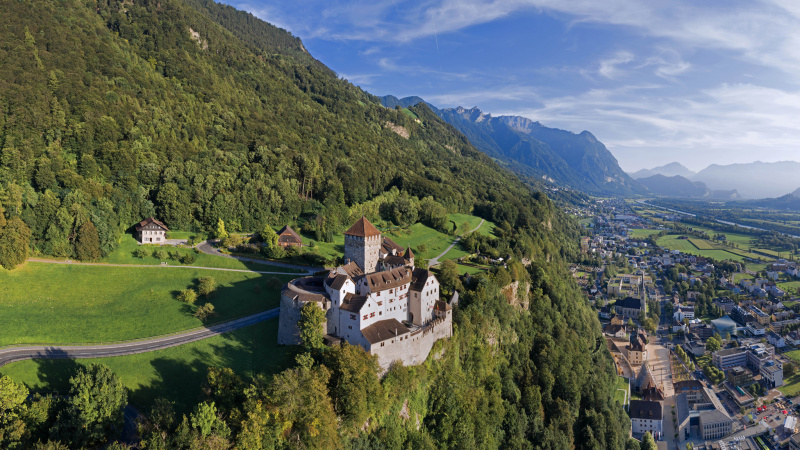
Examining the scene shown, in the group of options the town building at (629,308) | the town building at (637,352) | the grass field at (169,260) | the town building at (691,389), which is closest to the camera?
the grass field at (169,260)

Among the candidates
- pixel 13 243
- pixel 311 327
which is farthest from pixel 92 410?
pixel 13 243

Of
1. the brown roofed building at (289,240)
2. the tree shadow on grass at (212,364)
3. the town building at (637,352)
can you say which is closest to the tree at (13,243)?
the tree shadow on grass at (212,364)

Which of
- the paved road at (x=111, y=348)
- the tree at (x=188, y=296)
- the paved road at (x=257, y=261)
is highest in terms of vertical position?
the paved road at (x=257, y=261)

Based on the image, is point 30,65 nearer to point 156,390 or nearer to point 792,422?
point 156,390

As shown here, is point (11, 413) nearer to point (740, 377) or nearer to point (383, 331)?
point (383, 331)

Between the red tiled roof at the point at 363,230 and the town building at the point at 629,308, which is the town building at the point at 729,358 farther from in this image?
the red tiled roof at the point at 363,230

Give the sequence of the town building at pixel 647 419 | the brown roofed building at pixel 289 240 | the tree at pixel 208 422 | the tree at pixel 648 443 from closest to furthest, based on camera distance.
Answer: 1. the tree at pixel 208 422
2. the tree at pixel 648 443
3. the brown roofed building at pixel 289 240
4. the town building at pixel 647 419

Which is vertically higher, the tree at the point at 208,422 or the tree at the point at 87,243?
Answer: the tree at the point at 87,243
